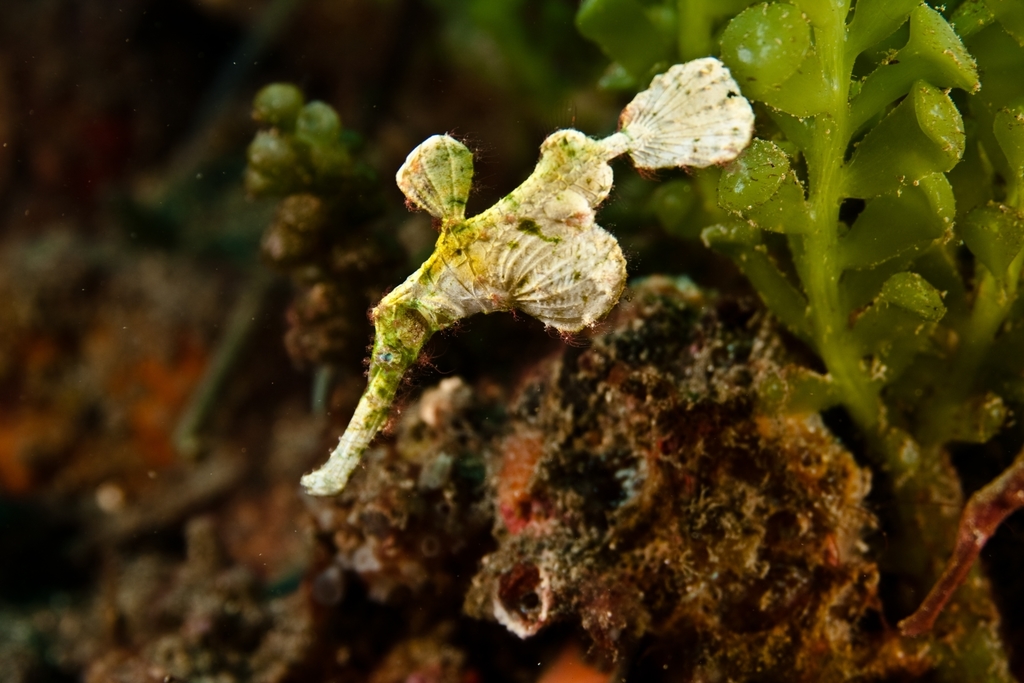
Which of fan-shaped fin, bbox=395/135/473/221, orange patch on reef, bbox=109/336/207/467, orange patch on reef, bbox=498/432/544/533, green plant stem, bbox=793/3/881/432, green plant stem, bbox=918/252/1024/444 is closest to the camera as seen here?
green plant stem, bbox=793/3/881/432

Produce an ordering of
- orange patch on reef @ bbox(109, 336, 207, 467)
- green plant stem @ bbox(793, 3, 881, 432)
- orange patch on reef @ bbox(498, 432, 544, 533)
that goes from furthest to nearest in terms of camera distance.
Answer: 1. orange patch on reef @ bbox(109, 336, 207, 467)
2. orange patch on reef @ bbox(498, 432, 544, 533)
3. green plant stem @ bbox(793, 3, 881, 432)

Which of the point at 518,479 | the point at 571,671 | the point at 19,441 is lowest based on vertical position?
the point at 571,671

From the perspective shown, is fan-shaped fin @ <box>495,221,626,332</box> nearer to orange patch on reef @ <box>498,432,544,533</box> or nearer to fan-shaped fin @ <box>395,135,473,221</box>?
fan-shaped fin @ <box>395,135,473,221</box>

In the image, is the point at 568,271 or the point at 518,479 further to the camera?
the point at 518,479

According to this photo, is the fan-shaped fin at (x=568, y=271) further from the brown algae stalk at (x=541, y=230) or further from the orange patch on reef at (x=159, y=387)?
the orange patch on reef at (x=159, y=387)

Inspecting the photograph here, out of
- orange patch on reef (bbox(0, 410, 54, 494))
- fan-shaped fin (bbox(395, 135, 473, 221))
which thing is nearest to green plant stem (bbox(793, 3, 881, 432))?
fan-shaped fin (bbox(395, 135, 473, 221))

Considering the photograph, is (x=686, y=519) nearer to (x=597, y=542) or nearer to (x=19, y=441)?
(x=597, y=542)

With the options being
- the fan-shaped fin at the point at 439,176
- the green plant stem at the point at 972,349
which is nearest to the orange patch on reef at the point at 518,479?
Result: the fan-shaped fin at the point at 439,176

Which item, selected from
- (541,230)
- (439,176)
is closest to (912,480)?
(541,230)
